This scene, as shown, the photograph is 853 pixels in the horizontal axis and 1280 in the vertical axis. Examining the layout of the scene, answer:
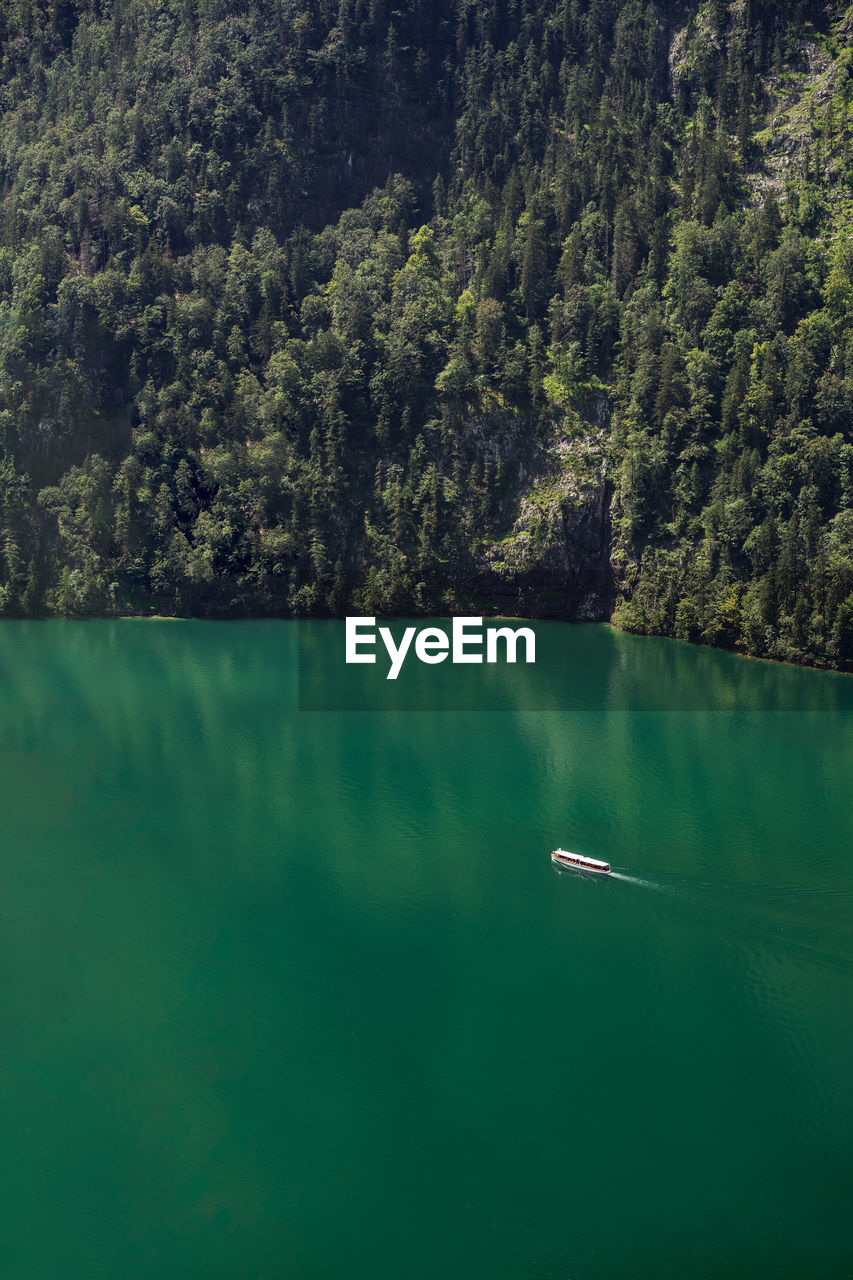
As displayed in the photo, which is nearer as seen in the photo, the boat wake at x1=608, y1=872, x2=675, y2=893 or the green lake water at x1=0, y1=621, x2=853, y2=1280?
the green lake water at x1=0, y1=621, x2=853, y2=1280

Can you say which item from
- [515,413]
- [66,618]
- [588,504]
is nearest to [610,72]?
[515,413]

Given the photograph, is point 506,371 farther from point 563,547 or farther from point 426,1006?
point 426,1006

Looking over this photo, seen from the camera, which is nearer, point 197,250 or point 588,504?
point 588,504

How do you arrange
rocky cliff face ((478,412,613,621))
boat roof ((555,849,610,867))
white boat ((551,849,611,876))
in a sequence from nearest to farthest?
1. white boat ((551,849,611,876))
2. boat roof ((555,849,610,867))
3. rocky cliff face ((478,412,613,621))

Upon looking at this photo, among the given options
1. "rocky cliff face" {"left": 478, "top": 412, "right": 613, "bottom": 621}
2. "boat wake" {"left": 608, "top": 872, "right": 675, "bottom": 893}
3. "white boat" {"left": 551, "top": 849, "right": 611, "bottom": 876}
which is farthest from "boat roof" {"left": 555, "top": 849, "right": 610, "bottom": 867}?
"rocky cliff face" {"left": 478, "top": 412, "right": 613, "bottom": 621}

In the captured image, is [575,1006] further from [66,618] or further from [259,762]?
[66,618]

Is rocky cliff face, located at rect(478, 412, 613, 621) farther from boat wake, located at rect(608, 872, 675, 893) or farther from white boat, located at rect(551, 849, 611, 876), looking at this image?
boat wake, located at rect(608, 872, 675, 893)

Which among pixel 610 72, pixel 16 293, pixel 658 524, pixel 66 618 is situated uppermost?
pixel 610 72
